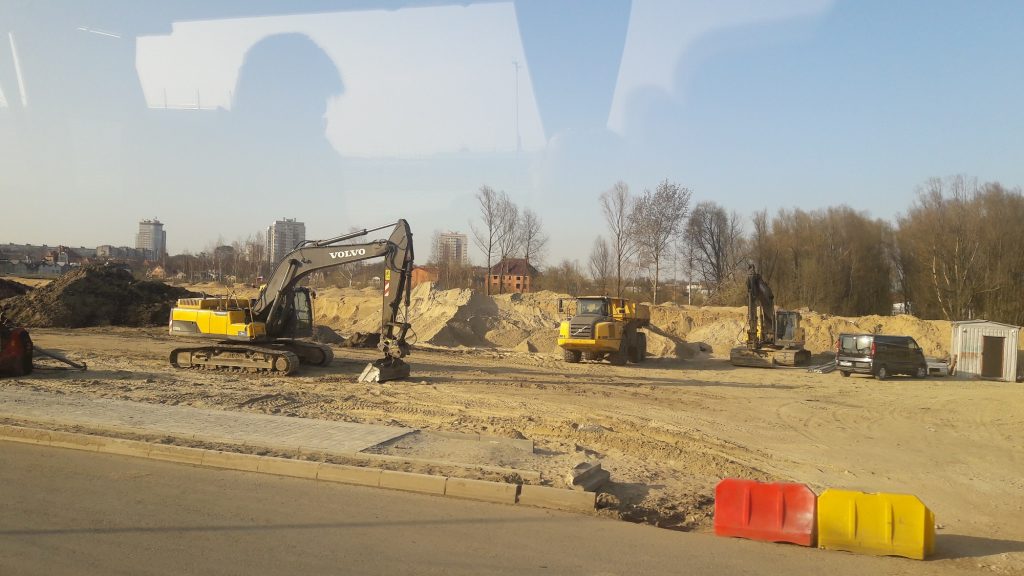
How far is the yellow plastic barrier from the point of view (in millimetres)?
6133

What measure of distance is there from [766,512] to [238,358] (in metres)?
16.3

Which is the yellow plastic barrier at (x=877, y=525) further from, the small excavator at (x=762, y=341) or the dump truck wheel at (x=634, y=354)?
the small excavator at (x=762, y=341)

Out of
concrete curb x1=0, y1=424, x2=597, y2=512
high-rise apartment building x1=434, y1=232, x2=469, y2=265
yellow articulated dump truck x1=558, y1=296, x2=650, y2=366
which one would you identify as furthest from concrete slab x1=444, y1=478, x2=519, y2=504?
high-rise apartment building x1=434, y1=232, x2=469, y2=265

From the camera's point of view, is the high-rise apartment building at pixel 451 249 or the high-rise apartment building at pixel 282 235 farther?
the high-rise apartment building at pixel 451 249

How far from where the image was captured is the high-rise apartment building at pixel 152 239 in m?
126

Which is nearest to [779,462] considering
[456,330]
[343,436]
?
[343,436]

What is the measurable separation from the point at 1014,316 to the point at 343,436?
49485mm

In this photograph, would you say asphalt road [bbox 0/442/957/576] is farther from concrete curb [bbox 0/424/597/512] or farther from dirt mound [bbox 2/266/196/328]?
dirt mound [bbox 2/266/196/328]

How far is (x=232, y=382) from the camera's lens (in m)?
17.2

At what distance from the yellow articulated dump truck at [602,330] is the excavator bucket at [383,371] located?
29.1 feet

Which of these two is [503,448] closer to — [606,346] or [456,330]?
[606,346]

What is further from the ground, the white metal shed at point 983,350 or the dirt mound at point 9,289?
the dirt mound at point 9,289

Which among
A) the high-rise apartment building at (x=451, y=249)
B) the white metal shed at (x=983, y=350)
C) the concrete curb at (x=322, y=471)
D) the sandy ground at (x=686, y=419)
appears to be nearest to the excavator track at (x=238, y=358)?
the sandy ground at (x=686, y=419)

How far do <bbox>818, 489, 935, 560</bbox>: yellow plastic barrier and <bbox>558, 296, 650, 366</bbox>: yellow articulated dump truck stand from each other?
18.6 m
